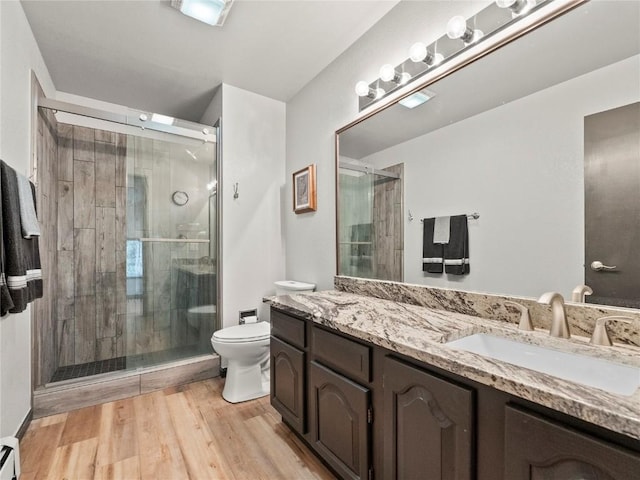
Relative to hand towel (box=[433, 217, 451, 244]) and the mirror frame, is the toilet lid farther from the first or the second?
the mirror frame

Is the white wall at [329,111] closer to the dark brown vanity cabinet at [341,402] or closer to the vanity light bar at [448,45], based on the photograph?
the vanity light bar at [448,45]

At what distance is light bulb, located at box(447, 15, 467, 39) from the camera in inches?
54.4

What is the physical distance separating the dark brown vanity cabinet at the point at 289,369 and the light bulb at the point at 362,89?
4.74ft

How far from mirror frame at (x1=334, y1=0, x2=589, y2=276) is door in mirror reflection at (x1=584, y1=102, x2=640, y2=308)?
17.3 inches

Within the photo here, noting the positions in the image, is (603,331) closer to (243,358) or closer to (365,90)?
(365,90)

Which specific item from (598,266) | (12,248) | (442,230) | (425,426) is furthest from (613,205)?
(12,248)

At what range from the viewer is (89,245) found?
9.11 ft

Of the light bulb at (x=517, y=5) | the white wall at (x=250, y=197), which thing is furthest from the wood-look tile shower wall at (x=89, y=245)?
the light bulb at (x=517, y=5)

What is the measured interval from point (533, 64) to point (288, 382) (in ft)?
6.15

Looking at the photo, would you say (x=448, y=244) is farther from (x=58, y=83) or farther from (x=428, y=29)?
(x=58, y=83)

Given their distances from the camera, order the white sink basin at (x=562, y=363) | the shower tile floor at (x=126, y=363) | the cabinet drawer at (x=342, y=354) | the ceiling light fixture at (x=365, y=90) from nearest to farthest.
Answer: the white sink basin at (x=562, y=363) < the cabinet drawer at (x=342, y=354) < the ceiling light fixture at (x=365, y=90) < the shower tile floor at (x=126, y=363)

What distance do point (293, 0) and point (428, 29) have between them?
0.78 m

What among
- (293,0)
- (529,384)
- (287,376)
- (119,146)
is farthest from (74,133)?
(529,384)

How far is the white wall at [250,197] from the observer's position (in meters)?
2.69
